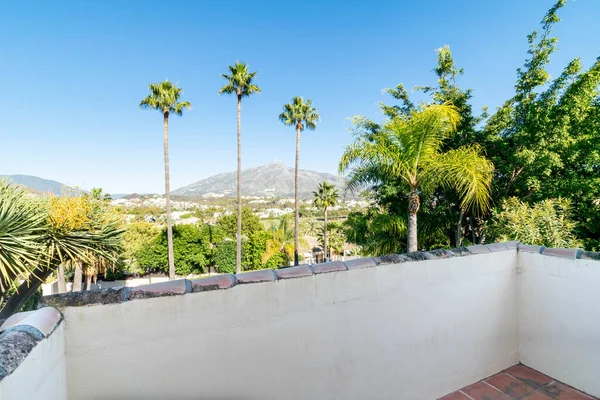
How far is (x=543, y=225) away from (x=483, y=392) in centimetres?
479

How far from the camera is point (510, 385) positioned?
2805 mm

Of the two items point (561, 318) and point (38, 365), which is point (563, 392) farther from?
point (38, 365)

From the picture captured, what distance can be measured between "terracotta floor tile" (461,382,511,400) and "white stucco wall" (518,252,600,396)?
0.71m

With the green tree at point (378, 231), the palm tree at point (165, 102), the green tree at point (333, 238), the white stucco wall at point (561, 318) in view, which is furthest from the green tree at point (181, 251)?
the white stucco wall at point (561, 318)

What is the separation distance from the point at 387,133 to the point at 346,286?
168 inches

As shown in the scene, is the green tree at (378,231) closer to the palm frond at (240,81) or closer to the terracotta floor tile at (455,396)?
the terracotta floor tile at (455,396)

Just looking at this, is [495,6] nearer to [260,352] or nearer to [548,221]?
[548,221]

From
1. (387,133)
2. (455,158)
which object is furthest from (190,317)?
(455,158)

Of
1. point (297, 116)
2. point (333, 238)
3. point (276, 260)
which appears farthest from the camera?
point (333, 238)

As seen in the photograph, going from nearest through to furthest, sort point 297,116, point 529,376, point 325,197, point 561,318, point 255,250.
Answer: point 561,318 < point 529,376 < point 297,116 < point 255,250 < point 325,197

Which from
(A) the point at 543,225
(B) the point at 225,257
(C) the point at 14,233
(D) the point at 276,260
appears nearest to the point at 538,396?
A: (A) the point at 543,225

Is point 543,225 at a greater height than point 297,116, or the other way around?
point 297,116

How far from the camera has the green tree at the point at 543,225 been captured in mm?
5590

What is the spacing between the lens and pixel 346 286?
2.15 metres
